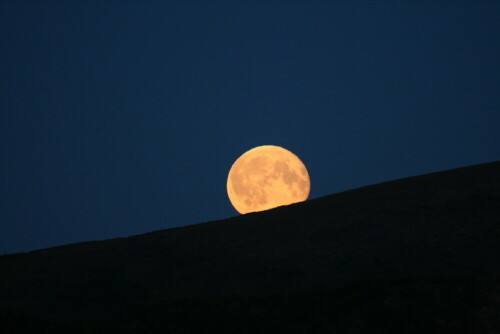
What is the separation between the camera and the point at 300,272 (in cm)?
2239

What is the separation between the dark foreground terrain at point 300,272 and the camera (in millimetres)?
15930

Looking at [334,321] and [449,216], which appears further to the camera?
[449,216]

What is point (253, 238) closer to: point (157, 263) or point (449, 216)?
point (157, 263)

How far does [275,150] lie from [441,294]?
111ft

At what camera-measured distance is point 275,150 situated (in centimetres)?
4959

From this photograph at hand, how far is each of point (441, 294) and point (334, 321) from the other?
356cm

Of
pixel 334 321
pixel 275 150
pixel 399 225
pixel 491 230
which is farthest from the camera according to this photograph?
pixel 275 150

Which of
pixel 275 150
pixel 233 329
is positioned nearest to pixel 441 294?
pixel 233 329

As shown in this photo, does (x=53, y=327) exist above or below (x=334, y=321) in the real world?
above

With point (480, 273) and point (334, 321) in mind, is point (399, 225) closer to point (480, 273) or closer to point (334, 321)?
point (480, 273)

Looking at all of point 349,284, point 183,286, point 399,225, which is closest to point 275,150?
point 399,225

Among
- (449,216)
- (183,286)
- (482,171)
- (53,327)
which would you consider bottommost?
(53,327)

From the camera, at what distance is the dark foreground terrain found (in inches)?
627

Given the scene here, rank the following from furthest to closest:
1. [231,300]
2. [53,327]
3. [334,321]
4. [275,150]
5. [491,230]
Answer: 1. [275,150]
2. [491,230]
3. [231,300]
4. [53,327]
5. [334,321]
